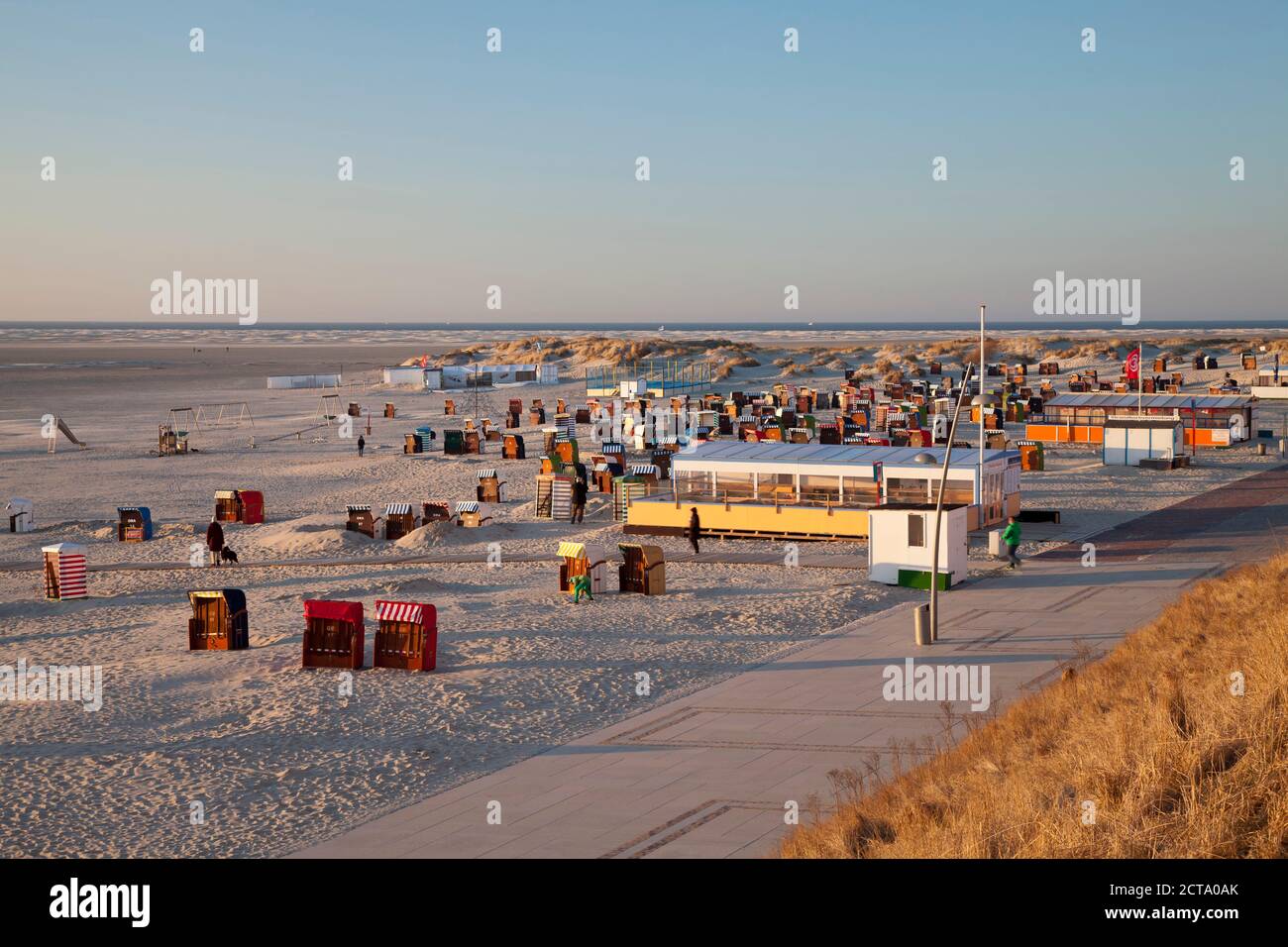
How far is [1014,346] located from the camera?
124m

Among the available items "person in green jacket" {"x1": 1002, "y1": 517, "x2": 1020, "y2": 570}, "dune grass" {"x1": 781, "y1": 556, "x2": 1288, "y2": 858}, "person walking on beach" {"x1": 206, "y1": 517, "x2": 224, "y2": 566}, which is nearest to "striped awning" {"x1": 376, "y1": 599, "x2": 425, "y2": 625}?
"dune grass" {"x1": 781, "y1": 556, "x2": 1288, "y2": 858}

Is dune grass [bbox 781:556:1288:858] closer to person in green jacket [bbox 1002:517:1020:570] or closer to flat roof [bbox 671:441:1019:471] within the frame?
person in green jacket [bbox 1002:517:1020:570]

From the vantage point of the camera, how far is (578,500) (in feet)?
115

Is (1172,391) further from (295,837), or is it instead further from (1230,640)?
(295,837)

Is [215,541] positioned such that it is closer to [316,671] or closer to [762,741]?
[316,671]

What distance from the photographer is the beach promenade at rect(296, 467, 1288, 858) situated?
473 inches

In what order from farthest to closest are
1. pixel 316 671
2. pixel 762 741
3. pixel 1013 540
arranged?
pixel 1013 540 < pixel 316 671 < pixel 762 741

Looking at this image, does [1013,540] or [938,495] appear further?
[1013,540]

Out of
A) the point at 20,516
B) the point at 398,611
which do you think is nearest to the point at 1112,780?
the point at 398,611

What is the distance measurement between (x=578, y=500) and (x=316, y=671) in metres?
16.0

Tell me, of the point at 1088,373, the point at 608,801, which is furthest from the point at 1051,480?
the point at 1088,373

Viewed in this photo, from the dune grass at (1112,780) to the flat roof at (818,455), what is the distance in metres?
17.1

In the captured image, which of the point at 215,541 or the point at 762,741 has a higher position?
the point at 215,541

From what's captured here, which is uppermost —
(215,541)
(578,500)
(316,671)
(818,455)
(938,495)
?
(818,455)
